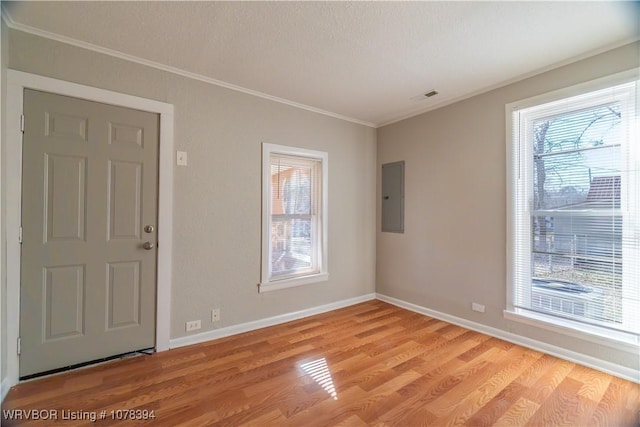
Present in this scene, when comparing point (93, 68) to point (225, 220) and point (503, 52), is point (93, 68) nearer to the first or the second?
point (225, 220)

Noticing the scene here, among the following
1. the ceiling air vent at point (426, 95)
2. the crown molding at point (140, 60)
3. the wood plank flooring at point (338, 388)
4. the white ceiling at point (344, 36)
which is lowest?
the wood plank flooring at point (338, 388)

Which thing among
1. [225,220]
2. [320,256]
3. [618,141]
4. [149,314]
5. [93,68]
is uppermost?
[93,68]

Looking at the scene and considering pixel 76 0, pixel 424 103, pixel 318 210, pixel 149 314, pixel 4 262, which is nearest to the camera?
pixel 76 0

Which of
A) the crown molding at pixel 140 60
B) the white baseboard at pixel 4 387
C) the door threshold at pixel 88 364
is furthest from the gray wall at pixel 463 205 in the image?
the white baseboard at pixel 4 387

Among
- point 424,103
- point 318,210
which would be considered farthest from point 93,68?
point 424,103

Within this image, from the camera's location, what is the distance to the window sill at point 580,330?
2160mm

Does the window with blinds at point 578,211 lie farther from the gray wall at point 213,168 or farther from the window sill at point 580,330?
the gray wall at point 213,168

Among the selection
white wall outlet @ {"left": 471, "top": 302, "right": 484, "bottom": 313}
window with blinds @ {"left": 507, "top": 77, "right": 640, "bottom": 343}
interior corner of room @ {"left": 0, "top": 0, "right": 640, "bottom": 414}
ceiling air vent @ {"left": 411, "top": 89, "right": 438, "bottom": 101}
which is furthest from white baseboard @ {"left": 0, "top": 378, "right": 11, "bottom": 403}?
ceiling air vent @ {"left": 411, "top": 89, "right": 438, "bottom": 101}

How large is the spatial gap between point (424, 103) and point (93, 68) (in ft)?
10.6

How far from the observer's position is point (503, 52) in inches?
91.0

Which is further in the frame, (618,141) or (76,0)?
(618,141)

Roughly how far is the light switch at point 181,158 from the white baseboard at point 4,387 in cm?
190

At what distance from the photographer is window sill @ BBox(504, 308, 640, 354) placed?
2160 millimetres

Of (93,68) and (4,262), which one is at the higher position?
(93,68)
